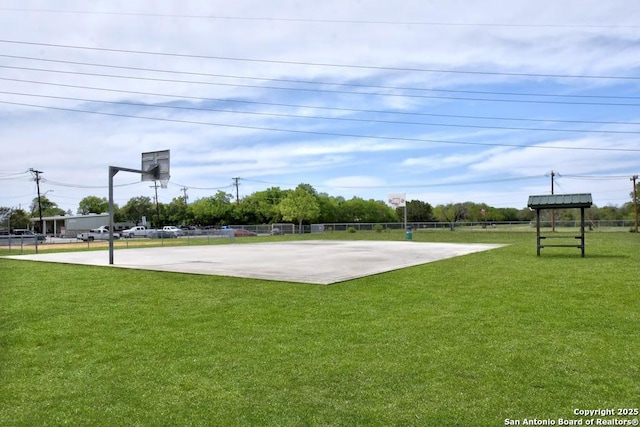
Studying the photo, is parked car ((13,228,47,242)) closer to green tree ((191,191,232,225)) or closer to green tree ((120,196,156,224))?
green tree ((191,191,232,225))

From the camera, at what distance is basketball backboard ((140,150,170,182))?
18.4 m

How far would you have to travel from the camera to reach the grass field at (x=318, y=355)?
3.59 meters

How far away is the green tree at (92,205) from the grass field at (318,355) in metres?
117

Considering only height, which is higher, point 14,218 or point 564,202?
point 14,218

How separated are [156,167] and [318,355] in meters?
15.5

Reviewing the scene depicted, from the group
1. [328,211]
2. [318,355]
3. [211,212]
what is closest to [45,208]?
[211,212]

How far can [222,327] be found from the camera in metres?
6.28

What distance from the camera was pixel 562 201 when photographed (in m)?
16.3

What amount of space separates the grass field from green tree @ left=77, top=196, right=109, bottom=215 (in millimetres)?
117092

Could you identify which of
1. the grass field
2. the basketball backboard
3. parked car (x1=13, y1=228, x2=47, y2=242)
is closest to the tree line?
parked car (x1=13, y1=228, x2=47, y2=242)

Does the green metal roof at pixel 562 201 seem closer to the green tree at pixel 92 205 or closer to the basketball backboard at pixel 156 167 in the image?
the basketball backboard at pixel 156 167

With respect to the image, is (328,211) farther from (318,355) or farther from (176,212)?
(318,355)

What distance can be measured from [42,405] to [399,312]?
15.7 ft

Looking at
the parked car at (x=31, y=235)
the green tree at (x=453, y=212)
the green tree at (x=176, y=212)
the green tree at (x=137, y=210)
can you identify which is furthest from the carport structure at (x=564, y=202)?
the green tree at (x=453, y=212)
